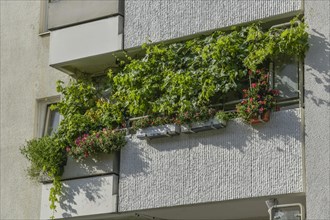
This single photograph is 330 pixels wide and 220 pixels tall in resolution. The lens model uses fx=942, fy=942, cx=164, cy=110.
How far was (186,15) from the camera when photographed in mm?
14430

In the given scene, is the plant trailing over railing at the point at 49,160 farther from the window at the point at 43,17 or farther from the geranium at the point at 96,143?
the window at the point at 43,17

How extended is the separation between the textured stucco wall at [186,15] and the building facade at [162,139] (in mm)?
16

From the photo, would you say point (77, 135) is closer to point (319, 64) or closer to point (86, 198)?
point (86, 198)

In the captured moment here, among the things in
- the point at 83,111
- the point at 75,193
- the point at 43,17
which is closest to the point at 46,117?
the point at 83,111

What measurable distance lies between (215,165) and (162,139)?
→ 1081 mm

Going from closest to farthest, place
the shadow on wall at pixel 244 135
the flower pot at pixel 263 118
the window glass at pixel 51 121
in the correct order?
the shadow on wall at pixel 244 135, the flower pot at pixel 263 118, the window glass at pixel 51 121

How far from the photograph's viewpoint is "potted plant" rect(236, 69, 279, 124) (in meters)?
13.2

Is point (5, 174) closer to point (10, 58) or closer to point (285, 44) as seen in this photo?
point (10, 58)

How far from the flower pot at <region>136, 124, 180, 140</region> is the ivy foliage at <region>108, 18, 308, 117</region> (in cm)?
25

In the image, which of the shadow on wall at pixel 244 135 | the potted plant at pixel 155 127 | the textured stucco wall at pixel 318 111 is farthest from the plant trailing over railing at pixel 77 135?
the textured stucco wall at pixel 318 111

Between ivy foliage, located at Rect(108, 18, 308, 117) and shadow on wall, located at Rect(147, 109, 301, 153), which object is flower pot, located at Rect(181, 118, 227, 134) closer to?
shadow on wall, located at Rect(147, 109, 301, 153)

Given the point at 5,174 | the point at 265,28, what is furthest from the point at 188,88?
the point at 5,174

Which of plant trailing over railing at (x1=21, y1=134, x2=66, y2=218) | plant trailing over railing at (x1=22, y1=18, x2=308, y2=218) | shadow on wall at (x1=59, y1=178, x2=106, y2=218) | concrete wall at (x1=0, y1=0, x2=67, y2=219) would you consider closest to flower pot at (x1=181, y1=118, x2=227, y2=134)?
plant trailing over railing at (x1=22, y1=18, x2=308, y2=218)

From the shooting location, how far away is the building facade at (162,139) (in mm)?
12898
